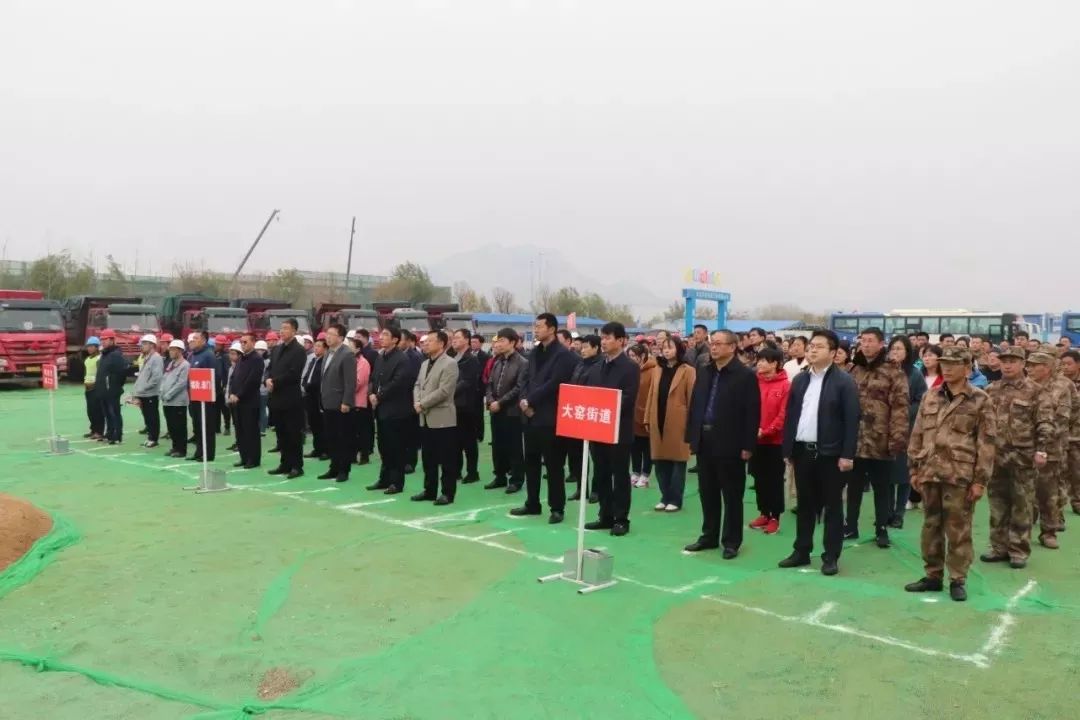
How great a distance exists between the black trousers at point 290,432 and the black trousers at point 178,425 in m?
2.09

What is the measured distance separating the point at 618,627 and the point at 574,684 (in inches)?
31.9

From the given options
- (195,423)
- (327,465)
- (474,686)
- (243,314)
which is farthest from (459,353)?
(243,314)

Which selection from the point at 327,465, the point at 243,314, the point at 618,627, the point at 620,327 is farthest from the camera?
the point at 243,314

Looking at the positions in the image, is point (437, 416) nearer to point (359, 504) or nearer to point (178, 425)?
point (359, 504)

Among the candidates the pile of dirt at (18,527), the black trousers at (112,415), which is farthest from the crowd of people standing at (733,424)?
the pile of dirt at (18,527)

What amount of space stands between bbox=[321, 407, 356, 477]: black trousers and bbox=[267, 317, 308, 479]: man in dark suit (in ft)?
0.47

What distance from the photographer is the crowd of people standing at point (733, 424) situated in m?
5.53

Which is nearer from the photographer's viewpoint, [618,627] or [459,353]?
[618,627]

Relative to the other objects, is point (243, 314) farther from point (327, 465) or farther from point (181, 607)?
point (181, 607)

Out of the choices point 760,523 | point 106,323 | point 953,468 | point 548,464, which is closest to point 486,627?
point 548,464

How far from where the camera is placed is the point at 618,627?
4.64m

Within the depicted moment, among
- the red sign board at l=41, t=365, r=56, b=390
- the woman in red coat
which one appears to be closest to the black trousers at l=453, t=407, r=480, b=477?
the woman in red coat

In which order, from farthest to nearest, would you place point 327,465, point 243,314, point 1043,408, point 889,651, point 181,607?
point 243,314
point 327,465
point 1043,408
point 181,607
point 889,651

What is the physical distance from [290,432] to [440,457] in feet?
8.36
